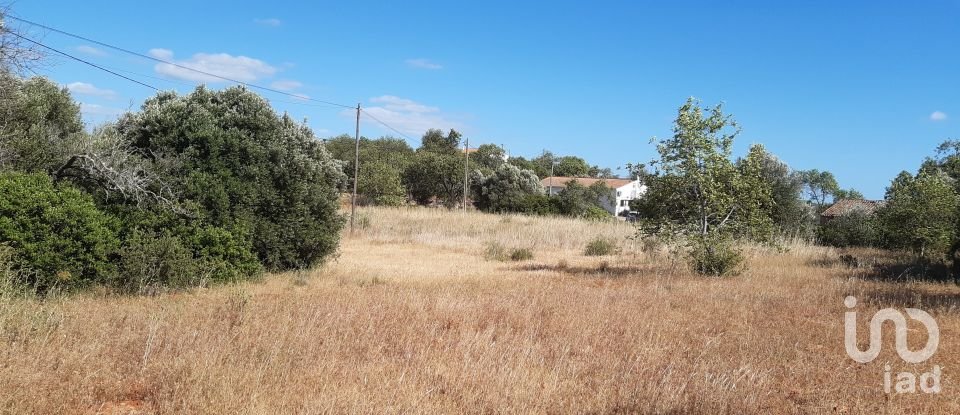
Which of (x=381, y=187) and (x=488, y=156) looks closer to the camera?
(x=381, y=187)

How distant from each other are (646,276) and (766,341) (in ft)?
20.4

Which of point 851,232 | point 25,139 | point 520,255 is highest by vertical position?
point 25,139

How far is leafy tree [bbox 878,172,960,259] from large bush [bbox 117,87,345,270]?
16436 mm

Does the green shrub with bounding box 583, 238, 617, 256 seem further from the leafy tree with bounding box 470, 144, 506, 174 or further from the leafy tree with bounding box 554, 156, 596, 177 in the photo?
the leafy tree with bounding box 554, 156, 596, 177

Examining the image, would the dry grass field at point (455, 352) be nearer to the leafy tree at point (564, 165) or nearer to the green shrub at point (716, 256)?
the green shrub at point (716, 256)

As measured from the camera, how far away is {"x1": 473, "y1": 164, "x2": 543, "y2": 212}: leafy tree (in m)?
48.8

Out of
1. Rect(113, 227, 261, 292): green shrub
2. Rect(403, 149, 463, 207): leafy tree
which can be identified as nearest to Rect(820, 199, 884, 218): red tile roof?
Rect(113, 227, 261, 292): green shrub

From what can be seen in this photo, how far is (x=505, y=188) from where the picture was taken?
50.2 meters

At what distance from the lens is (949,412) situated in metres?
4.55

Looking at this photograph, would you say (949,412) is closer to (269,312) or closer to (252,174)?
(269,312)

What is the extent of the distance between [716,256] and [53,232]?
481 inches

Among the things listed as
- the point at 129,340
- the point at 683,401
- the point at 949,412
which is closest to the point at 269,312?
the point at 129,340

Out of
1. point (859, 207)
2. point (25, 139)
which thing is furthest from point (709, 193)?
point (859, 207)

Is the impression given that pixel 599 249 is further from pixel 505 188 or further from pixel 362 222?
pixel 505 188
